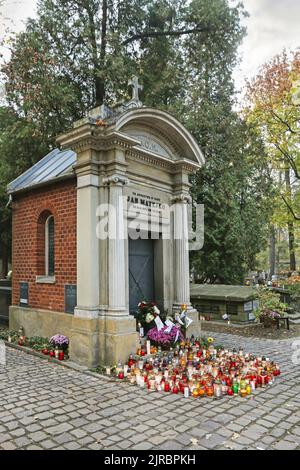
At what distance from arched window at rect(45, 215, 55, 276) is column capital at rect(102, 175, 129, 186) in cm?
234

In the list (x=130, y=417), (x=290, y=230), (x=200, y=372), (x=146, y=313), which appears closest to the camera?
(x=130, y=417)

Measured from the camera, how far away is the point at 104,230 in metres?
7.11

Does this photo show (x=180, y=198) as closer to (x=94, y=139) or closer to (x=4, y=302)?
(x=94, y=139)

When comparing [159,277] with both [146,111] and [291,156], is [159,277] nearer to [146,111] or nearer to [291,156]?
[146,111]

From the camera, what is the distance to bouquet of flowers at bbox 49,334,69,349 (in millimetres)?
7271

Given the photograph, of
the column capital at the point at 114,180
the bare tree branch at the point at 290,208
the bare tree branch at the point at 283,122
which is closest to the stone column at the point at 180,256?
the column capital at the point at 114,180

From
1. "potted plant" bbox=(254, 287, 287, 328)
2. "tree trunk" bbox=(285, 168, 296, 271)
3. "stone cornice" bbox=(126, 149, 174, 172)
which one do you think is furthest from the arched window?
"tree trunk" bbox=(285, 168, 296, 271)

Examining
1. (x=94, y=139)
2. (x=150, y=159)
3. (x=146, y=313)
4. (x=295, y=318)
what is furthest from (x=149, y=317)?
(x=295, y=318)

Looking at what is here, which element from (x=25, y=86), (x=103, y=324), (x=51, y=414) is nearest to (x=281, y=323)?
(x=103, y=324)

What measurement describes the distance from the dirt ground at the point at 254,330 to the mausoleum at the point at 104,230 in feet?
7.97

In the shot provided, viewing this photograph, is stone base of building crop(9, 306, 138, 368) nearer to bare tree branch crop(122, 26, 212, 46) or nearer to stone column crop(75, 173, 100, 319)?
stone column crop(75, 173, 100, 319)

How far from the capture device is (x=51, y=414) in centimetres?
446
